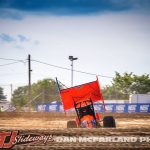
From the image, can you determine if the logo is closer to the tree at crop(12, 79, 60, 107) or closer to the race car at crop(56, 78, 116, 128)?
the race car at crop(56, 78, 116, 128)

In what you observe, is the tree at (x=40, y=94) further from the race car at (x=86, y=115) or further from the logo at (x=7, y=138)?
the logo at (x=7, y=138)

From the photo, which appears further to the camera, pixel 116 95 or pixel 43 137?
pixel 116 95

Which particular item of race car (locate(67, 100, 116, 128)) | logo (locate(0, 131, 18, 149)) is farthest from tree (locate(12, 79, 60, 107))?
logo (locate(0, 131, 18, 149))

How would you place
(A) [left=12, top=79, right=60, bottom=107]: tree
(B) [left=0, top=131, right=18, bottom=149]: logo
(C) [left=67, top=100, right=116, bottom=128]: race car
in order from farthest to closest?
(A) [left=12, top=79, right=60, bottom=107]: tree, (C) [left=67, top=100, right=116, bottom=128]: race car, (B) [left=0, top=131, right=18, bottom=149]: logo

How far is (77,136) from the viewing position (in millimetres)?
3500

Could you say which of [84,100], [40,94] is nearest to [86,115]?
[84,100]

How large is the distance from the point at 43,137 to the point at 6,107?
30.6m

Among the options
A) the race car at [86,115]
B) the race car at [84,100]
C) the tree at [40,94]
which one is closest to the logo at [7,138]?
the race car at [84,100]

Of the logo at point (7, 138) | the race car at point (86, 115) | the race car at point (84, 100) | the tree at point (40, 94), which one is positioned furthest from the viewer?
the tree at point (40, 94)

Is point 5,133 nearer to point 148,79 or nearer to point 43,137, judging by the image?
point 43,137

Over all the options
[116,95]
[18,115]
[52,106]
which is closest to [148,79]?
[116,95]

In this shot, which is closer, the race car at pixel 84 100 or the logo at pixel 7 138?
the logo at pixel 7 138

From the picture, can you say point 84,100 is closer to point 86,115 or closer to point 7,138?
point 86,115

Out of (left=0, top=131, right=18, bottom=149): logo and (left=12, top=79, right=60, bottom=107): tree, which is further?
(left=12, top=79, right=60, bottom=107): tree
